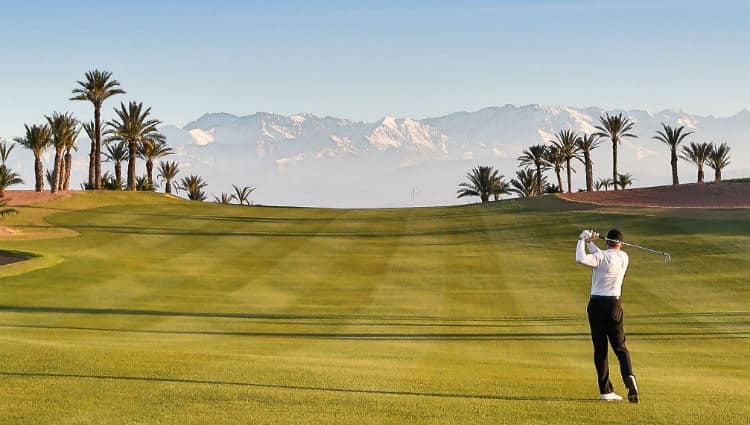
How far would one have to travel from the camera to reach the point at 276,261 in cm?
4534

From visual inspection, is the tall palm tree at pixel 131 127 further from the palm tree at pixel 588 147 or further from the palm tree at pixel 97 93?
the palm tree at pixel 588 147

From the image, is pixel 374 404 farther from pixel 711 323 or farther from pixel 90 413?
pixel 711 323

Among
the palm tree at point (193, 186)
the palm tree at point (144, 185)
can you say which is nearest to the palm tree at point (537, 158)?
the palm tree at point (193, 186)

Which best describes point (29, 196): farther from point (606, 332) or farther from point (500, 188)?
point (606, 332)

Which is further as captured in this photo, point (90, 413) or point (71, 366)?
point (71, 366)

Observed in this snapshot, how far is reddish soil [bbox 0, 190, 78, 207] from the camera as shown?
250 feet

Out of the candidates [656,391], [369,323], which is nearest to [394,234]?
[369,323]

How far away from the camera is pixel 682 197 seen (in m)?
71.2

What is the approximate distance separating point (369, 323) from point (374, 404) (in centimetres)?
1396

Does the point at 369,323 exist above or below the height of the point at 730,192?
below

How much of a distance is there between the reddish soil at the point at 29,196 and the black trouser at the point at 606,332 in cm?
6867

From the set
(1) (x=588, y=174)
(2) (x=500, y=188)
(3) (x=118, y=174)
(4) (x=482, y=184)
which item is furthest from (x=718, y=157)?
(3) (x=118, y=174)

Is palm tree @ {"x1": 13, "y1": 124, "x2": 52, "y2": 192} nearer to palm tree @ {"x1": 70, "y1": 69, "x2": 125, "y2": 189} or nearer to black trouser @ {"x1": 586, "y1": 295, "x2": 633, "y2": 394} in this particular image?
palm tree @ {"x1": 70, "y1": 69, "x2": 125, "y2": 189}

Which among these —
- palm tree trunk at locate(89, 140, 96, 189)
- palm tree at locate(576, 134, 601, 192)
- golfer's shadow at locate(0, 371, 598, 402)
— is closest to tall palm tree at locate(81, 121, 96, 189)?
palm tree trunk at locate(89, 140, 96, 189)
